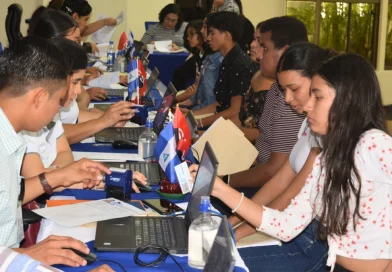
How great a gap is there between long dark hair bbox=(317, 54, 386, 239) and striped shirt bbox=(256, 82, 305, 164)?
1.12 meters

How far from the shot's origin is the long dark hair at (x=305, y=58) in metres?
2.76

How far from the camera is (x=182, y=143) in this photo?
253cm

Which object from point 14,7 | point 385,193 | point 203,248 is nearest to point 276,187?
point 385,193

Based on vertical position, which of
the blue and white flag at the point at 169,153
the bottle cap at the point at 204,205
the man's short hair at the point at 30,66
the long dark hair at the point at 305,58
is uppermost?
the man's short hair at the point at 30,66

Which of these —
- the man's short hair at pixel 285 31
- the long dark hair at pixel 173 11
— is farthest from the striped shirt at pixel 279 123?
the long dark hair at pixel 173 11

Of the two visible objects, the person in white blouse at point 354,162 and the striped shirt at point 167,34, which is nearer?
the person in white blouse at point 354,162

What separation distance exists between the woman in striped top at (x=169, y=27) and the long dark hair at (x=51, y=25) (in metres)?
4.36

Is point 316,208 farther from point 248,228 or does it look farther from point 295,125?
point 295,125

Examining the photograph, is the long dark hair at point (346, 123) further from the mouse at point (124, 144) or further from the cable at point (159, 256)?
the mouse at point (124, 144)

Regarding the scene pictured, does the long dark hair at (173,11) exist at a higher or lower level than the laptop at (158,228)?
lower

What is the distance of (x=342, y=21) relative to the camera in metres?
9.68

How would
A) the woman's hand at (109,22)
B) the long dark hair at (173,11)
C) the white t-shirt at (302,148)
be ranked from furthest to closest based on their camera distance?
1. the long dark hair at (173,11)
2. the woman's hand at (109,22)
3. the white t-shirt at (302,148)

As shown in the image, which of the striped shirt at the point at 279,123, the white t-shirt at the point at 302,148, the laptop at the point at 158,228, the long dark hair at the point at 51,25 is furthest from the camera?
the long dark hair at the point at 51,25

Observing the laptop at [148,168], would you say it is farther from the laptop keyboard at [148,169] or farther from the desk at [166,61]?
the desk at [166,61]
